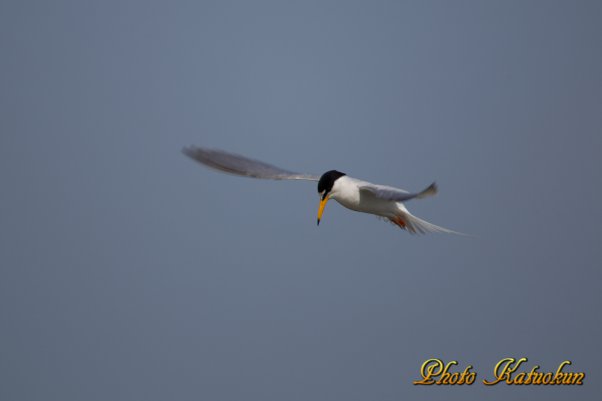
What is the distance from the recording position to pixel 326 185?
6660 millimetres

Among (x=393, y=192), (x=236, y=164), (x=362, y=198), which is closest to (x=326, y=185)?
(x=362, y=198)

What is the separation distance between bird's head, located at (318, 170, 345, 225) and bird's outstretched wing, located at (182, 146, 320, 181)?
0.70 m

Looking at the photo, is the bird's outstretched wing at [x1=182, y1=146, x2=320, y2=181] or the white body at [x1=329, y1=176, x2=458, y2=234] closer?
the white body at [x1=329, y1=176, x2=458, y2=234]

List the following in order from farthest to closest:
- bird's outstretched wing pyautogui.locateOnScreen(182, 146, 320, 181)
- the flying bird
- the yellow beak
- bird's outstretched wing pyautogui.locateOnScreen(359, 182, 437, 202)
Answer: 1. bird's outstretched wing pyautogui.locateOnScreen(182, 146, 320, 181)
2. the yellow beak
3. the flying bird
4. bird's outstretched wing pyautogui.locateOnScreen(359, 182, 437, 202)

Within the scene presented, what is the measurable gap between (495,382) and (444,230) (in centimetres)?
142

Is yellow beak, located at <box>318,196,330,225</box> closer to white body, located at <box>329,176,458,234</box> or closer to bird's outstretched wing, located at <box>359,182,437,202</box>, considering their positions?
white body, located at <box>329,176,458,234</box>

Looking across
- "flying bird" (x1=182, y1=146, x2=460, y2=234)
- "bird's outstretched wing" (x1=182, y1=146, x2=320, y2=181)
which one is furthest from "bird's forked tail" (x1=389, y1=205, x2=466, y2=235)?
"bird's outstretched wing" (x1=182, y1=146, x2=320, y2=181)

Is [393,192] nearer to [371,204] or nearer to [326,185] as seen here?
[371,204]

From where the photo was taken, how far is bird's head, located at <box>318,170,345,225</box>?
→ 6.65 meters

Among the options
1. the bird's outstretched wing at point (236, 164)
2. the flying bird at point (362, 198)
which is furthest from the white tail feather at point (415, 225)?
the bird's outstretched wing at point (236, 164)

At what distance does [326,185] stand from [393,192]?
1159 millimetres

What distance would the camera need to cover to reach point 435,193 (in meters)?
4.89

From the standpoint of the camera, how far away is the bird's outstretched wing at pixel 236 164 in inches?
298

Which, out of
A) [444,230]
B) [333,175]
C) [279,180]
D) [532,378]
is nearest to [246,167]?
[279,180]
